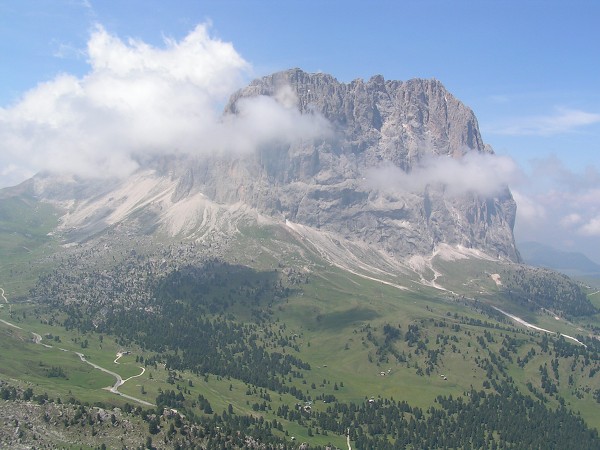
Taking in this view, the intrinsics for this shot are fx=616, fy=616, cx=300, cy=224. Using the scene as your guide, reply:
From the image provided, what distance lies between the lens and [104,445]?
194250mm

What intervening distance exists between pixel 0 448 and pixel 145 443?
4283 centimetres

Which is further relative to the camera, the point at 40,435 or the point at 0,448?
the point at 40,435

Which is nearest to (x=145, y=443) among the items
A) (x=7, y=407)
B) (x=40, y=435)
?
(x=40, y=435)

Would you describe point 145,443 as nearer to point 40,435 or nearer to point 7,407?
point 40,435

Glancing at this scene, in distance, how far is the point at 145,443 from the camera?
200 metres

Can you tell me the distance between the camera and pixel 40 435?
19025cm

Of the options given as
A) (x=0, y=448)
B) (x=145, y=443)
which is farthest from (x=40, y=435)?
(x=145, y=443)

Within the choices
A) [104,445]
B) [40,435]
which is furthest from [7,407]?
[104,445]

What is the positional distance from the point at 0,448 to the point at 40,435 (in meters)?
13.7

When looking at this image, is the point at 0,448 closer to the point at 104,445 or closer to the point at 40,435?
the point at 40,435

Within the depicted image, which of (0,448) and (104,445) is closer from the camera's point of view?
(0,448)

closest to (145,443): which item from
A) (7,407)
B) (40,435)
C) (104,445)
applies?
(104,445)

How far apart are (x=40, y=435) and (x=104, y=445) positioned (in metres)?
19.5

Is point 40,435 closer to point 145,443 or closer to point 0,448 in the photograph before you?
point 0,448
